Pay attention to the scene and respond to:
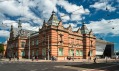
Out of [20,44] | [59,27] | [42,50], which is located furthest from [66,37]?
[20,44]

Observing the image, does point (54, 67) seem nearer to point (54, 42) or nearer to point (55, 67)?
point (55, 67)

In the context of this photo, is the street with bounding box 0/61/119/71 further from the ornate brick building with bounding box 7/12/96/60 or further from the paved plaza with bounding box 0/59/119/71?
the ornate brick building with bounding box 7/12/96/60

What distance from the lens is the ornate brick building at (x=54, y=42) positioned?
58312 mm

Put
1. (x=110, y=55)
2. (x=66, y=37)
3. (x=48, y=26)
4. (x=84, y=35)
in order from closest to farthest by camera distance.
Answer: (x=48, y=26), (x=66, y=37), (x=84, y=35), (x=110, y=55)

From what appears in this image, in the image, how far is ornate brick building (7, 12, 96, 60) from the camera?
191ft

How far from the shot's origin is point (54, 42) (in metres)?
58.0

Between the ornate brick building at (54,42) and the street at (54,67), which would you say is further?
the ornate brick building at (54,42)

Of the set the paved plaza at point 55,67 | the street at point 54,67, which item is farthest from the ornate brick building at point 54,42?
the street at point 54,67

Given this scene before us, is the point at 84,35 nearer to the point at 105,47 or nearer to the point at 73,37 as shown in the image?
the point at 73,37

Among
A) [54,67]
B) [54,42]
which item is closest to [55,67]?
[54,67]

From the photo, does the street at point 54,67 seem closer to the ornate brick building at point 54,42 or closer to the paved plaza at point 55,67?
the paved plaza at point 55,67

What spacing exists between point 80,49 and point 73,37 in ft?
21.0

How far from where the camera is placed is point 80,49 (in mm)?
71125

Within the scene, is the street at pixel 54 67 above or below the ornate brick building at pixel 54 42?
below
